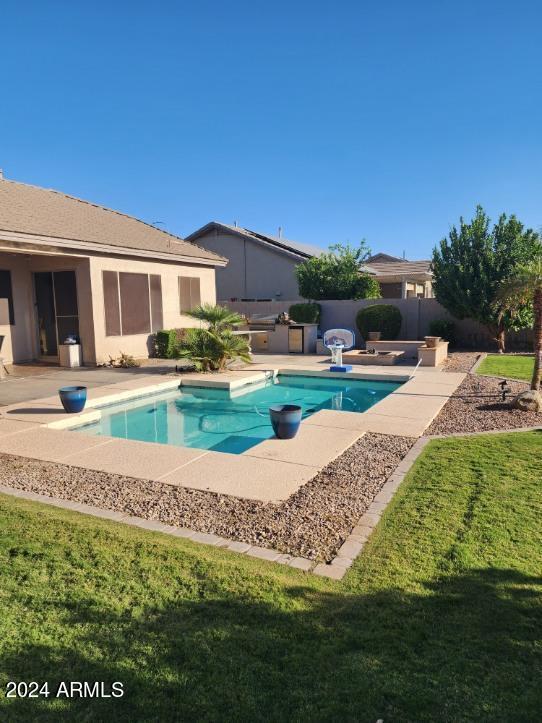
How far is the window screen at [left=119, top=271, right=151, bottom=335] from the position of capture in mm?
15648

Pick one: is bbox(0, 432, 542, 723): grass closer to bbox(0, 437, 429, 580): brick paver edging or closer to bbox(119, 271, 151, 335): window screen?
bbox(0, 437, 429, 580): brick paver edging

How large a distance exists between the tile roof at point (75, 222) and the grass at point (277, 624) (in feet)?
34.1

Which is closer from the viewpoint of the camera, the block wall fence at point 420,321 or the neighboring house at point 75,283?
the neighboring house at point 75,283

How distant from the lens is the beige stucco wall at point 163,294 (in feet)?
47.9

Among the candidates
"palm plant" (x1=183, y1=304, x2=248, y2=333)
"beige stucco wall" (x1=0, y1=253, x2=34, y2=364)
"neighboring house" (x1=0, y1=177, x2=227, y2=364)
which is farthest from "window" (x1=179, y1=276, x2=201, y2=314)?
"beige stucco wall" (x1=0, y1=253, x2=34, y2=364)

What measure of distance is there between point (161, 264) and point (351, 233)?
11815 mm

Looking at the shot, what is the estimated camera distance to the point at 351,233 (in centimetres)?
2556

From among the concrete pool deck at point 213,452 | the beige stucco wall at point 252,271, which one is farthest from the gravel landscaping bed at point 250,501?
the beige stucco wall at point 252,271

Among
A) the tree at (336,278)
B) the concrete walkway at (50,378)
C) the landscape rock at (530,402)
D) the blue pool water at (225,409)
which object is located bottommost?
the blue pool water at (225,409)

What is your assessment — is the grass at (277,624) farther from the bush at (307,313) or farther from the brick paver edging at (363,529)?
the bush at (307,313)

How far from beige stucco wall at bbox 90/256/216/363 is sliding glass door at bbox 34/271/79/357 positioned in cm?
78

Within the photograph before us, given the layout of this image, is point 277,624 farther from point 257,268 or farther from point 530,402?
point 257,268

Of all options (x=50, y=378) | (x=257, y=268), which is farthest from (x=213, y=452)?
(x=257, y=268)

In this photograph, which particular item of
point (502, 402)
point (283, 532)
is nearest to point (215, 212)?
point (502, 402)
